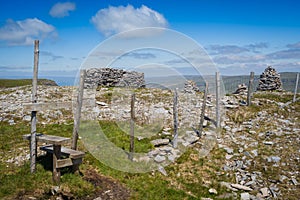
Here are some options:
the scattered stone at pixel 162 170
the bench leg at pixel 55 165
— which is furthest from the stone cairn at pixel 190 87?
the bench leg at pixel 55 165

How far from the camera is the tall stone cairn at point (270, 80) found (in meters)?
30.2

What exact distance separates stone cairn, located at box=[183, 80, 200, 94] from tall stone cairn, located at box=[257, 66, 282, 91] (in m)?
7.94

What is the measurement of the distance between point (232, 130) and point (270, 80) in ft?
57.4

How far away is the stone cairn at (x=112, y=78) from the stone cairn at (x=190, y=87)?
223 inches

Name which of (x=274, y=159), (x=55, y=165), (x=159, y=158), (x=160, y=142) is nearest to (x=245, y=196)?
(x=274, y=159)

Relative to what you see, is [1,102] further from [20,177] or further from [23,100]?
[20,177]

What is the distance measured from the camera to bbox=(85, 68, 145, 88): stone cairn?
29.0m

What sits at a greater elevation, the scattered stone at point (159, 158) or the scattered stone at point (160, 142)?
the scattered stone at point (160, 142)

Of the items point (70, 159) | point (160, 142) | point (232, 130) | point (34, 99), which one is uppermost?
point (34, 99)

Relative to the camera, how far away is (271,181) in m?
10.6

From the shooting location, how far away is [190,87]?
2838 centimetres

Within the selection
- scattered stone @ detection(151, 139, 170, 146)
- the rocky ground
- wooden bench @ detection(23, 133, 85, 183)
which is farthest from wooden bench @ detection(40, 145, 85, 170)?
scattered stone @ detection(151, 139, 170, 146)

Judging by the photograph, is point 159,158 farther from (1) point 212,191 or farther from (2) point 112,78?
(2) point 112,78

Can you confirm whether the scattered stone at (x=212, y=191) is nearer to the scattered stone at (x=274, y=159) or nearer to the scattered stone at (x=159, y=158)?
the scattered stone at (x=159, y=158)
